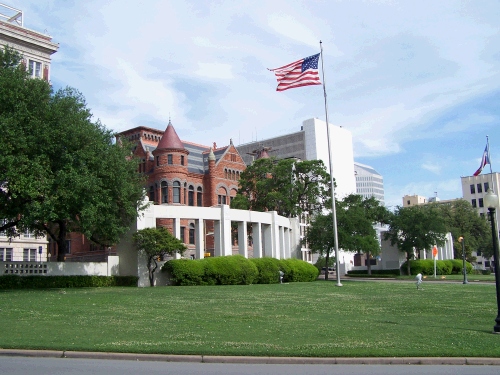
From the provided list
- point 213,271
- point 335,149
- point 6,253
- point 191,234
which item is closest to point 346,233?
point 213,271

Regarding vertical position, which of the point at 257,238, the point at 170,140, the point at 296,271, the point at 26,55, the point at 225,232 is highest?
the point at 26,55

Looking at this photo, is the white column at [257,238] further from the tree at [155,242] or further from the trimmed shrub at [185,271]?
the tree at [155,242]

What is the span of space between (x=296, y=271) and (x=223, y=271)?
35.4 feet

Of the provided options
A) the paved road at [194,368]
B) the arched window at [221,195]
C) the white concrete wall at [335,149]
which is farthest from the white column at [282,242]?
the white concrete wall at [335,149]

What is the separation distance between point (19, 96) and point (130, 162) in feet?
28.6

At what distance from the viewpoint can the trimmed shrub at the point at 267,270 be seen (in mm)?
42500

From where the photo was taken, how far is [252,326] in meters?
15.8

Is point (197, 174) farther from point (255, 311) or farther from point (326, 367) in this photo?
point (326, 367)

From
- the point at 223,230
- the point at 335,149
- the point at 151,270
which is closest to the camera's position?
the point at 151,270

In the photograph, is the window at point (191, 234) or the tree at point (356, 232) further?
the window at point (191, 234)

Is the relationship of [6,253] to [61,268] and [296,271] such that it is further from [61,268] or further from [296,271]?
[296,271]

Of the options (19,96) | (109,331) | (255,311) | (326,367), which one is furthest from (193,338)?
(19,96)

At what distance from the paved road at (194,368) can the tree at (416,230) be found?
2199 inches

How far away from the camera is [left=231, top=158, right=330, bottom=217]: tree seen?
62.8 m
